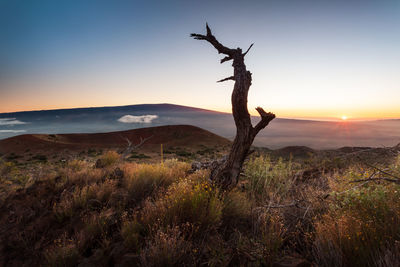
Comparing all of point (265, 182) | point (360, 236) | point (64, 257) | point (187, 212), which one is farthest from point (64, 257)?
point (265, 182)

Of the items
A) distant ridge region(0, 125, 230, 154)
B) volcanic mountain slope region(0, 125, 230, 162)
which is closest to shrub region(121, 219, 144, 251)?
volcanic mountain slope region(0, 125, 230, 162)

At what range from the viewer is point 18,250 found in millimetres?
3713

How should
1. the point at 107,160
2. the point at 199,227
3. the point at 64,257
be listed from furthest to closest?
the point at 107,160 → the point at 199,227 → the point at 64,257

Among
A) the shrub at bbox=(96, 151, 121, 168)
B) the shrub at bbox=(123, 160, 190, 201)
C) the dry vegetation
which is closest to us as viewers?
the dry vegetation

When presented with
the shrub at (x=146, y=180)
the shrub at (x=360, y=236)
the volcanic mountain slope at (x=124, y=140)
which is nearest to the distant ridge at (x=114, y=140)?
the volcanic mountain slope at (x=124, y=140)

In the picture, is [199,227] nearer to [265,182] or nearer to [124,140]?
[265,182]

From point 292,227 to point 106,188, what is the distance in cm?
431

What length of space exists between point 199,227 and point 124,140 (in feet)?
117

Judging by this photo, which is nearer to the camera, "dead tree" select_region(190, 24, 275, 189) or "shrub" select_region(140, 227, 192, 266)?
"shrub" select_region(140, 227, 192, 266)

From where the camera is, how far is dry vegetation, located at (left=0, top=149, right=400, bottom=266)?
2.60m

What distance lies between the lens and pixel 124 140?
3625cm

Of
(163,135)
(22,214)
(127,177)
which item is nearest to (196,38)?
(127,177)

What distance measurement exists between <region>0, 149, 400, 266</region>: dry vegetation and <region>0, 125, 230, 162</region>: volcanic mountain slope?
904 inches

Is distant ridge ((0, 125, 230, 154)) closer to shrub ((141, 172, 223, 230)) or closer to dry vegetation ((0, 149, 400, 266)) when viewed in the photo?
dry vegetation ((0, 149, 400, 266))
